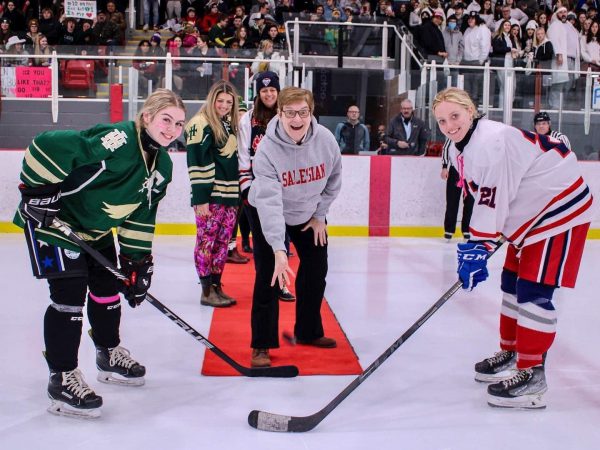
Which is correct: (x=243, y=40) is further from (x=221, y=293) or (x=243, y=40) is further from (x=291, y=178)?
(x=291, y=178)

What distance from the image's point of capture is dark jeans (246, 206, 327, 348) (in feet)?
10.4


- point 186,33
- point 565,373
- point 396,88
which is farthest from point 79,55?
point 565,373

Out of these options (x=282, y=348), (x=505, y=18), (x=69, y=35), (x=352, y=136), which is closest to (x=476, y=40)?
(x=505, y=18)

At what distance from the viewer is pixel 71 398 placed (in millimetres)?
2617

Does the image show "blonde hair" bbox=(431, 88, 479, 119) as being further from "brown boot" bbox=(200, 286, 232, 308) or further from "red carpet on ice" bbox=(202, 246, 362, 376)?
→ "brown boot" bbox=(200, 286, 232, 308)

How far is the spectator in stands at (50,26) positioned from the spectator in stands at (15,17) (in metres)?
0.28

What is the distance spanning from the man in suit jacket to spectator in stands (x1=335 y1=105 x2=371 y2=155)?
24 centimetres

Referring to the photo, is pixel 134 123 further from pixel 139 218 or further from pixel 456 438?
pixel 456 438

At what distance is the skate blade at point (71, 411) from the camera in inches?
102

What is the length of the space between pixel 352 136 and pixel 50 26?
14.9ft

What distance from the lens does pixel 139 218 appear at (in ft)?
9.21

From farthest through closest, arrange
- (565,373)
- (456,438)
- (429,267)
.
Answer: (429,267) < (565,373) < (456,438)

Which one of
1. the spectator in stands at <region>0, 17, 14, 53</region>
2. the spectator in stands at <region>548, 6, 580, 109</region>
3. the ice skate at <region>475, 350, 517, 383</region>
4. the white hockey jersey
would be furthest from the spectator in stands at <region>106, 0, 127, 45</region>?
the white hockey jersey

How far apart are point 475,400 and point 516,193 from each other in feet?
2.50
